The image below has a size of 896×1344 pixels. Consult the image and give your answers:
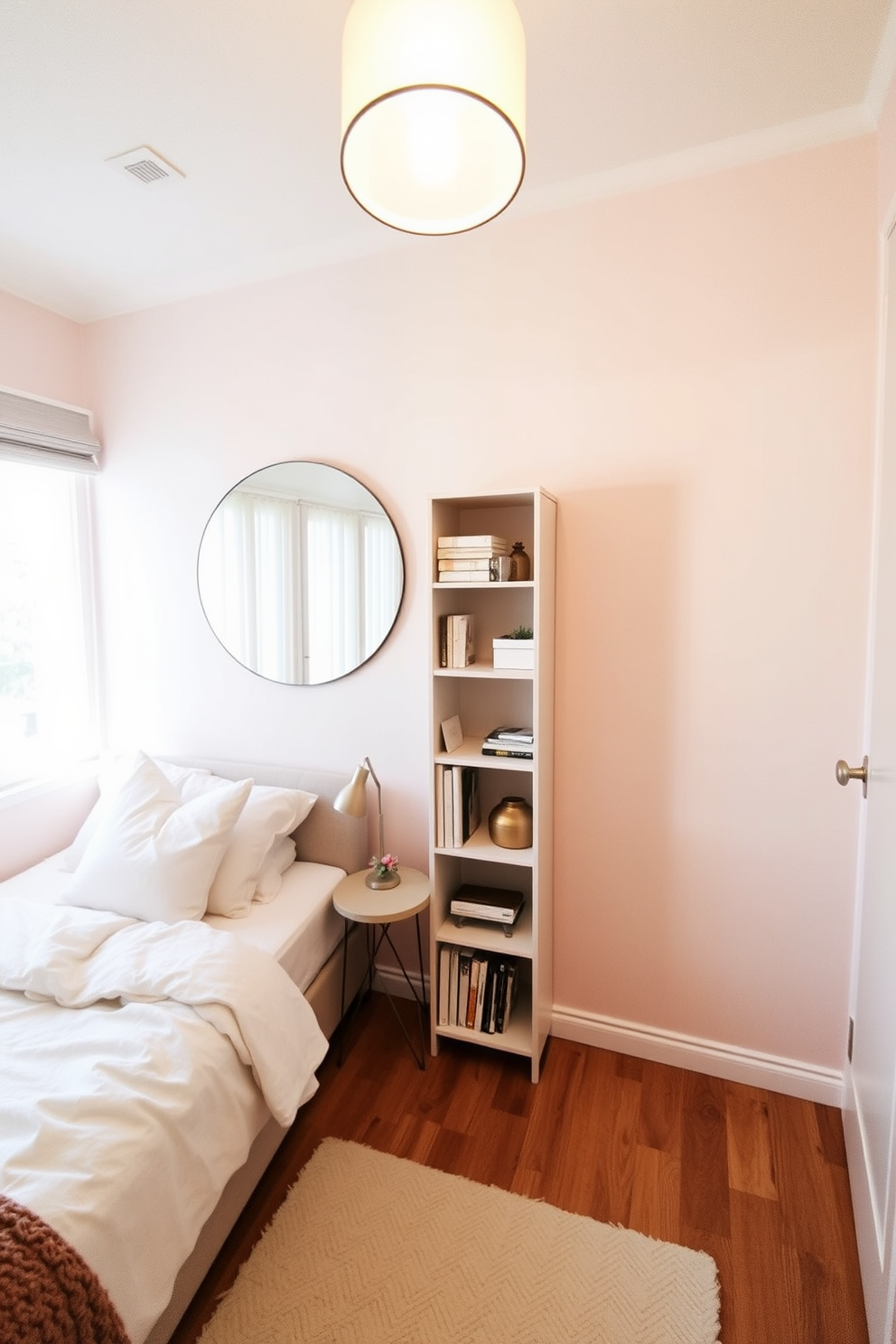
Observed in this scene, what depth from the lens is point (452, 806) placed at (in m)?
2.01

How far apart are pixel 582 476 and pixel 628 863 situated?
122cm

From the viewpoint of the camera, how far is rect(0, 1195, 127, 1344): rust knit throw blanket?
0.90 meters

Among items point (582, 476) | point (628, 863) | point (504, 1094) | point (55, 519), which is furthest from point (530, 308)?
point (504, 1094)

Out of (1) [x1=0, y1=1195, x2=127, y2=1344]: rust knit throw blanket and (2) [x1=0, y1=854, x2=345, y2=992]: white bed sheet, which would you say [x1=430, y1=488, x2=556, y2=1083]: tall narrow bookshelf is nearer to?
(2) [x1=0, y1=854, x2=345, y2=992]: white bed sheet

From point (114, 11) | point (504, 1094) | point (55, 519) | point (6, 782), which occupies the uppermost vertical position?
point (114, 11)

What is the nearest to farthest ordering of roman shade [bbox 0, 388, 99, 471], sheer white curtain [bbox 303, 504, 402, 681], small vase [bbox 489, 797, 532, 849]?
small vase [bbox 489, 797, 532, 849], sheer white curtain [bbox 303, 504, 402, 681], roman shade [bbox 0, 388, 99, 471]

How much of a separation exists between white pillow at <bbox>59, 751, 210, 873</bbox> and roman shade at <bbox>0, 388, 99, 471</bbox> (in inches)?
47.3

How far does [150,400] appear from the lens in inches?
102

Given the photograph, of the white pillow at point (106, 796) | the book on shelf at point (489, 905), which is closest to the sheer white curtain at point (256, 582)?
the white pillow at point (106, 796)

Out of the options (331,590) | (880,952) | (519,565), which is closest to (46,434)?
(331,590)

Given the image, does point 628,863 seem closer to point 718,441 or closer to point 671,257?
Result: point 718,441

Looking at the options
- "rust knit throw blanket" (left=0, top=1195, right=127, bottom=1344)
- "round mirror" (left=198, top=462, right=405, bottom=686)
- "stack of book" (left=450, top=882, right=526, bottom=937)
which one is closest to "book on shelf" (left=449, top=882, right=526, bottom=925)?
"stack of book" (left=450, top=882, right=526, bottom=937)

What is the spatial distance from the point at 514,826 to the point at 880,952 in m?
0.94

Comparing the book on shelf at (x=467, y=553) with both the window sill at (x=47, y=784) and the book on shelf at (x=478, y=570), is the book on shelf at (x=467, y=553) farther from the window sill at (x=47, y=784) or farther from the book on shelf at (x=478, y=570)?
the window sill at (x=47, y=784)
